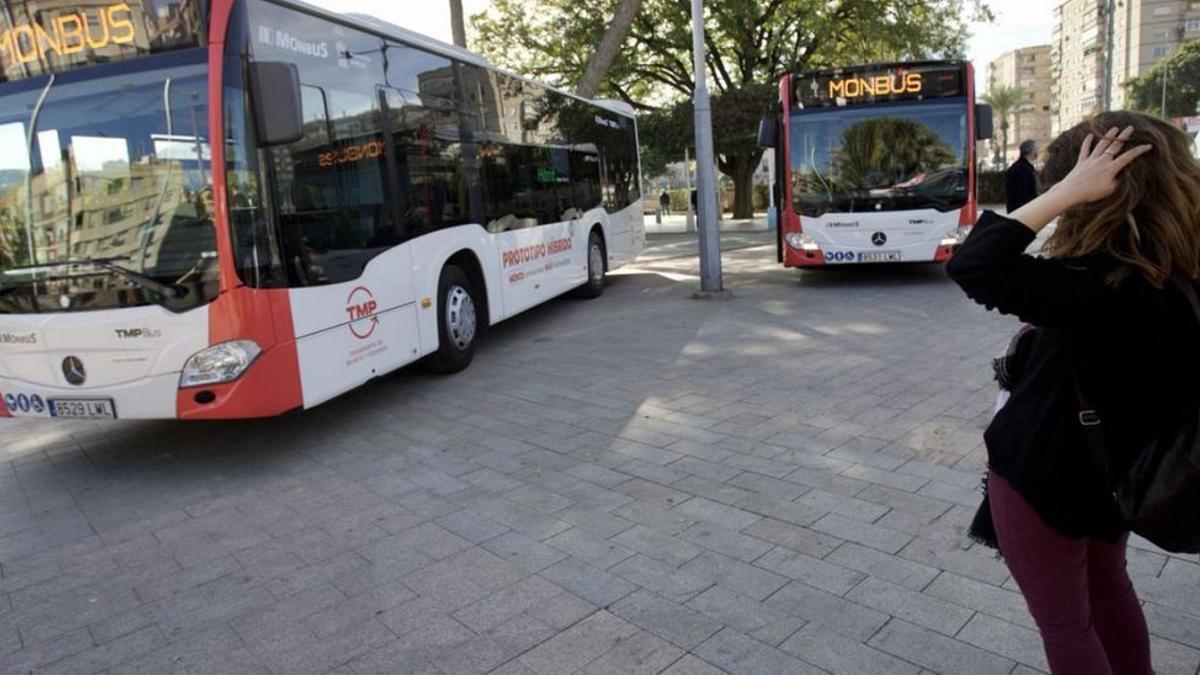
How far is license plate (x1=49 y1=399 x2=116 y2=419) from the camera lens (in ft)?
15.9

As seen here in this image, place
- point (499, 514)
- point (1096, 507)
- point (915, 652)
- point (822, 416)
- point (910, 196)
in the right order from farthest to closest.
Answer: point (910, 196), point (822, 416), point (499, 514), point (915, 652), point (1096, 507)

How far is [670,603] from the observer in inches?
126

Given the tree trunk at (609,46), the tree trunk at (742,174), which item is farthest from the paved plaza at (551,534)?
the tree trunk at (742,174)

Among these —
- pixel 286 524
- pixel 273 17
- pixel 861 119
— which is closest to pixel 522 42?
pixel 861 119

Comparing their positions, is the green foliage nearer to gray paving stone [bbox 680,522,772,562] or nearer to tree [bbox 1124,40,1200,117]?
gray paving stone [bbox 680,522,772,562]

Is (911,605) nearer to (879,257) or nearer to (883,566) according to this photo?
(883,566)

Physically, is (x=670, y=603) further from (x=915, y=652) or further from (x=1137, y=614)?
(x=1137, y=614)

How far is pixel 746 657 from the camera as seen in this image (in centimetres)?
281

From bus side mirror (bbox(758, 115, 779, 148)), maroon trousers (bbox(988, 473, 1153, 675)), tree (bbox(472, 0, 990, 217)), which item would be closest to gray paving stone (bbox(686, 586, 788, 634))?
maroon trousers (bbox(988, 473, 1153, 675))

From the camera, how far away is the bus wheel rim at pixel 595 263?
38.4 feet

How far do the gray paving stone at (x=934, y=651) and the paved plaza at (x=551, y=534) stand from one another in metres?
0.01

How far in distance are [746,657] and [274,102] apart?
158 inches

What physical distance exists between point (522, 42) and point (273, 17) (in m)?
18.5

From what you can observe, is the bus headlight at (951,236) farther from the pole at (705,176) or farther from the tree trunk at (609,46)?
the tree trunk at (609,46)
